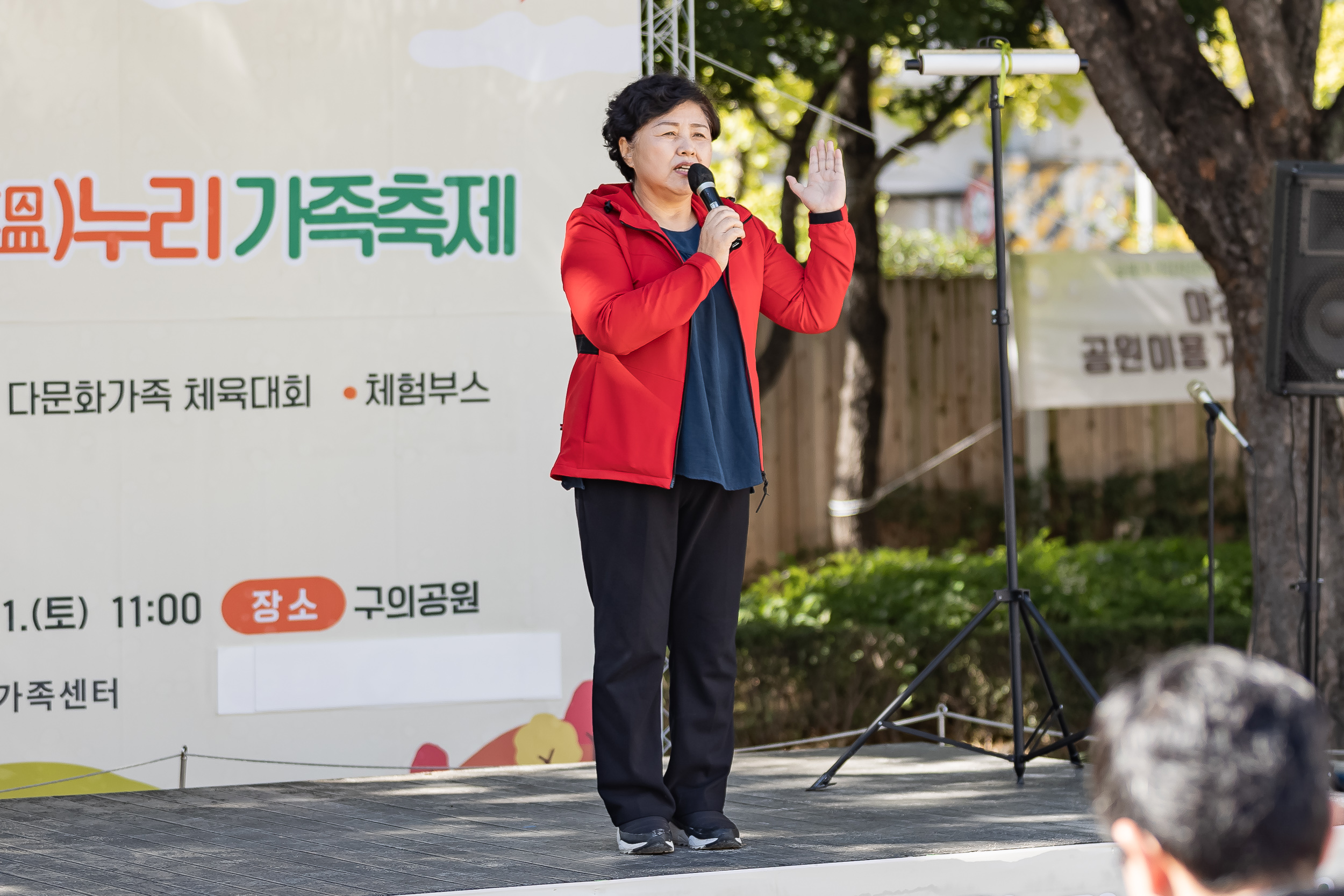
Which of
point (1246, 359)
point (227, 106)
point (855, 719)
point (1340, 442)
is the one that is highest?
point (227, 106)

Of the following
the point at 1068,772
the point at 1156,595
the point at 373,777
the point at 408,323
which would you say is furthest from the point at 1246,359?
the point at 373,777

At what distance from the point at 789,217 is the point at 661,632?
4819 millimetres

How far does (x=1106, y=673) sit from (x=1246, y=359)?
1.67m

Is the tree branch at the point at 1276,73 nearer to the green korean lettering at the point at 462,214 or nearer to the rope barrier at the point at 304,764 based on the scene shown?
the green korean lettering at the point at 462,214

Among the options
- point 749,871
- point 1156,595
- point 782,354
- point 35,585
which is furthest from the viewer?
point 782,354

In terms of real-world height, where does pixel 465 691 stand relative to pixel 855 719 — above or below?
above

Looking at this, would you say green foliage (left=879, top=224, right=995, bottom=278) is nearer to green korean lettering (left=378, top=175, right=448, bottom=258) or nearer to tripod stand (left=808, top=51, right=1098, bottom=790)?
tripod stand (left=808, top=51, right=1098, bottom=790)

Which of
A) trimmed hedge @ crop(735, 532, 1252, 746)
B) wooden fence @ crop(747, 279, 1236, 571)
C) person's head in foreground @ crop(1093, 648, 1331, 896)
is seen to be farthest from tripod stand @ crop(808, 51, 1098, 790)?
wooden fence @ crop(747, 279, 1236, 571)

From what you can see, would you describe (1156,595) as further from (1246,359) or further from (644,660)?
(644,660)

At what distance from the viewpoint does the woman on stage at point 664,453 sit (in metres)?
2.72

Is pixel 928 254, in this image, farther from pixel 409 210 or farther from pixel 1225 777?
pixel 1225 777

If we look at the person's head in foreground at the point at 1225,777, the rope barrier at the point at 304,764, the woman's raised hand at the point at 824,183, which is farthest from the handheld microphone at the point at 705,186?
the rope barrier at the point at 304,764

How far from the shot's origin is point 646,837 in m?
2.73

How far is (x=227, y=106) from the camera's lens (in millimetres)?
3734
